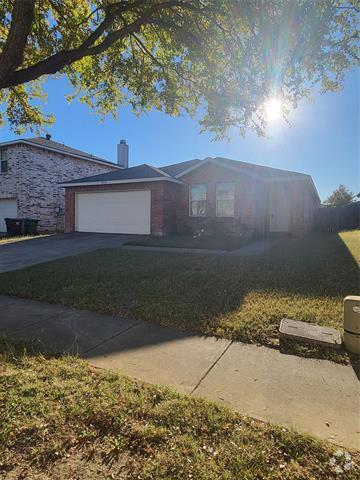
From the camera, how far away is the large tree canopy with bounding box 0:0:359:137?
5.52 metres

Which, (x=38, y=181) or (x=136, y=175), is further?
(x=38, y=181)

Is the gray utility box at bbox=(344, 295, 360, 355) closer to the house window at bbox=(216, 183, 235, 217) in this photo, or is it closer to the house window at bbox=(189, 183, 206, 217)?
the house window at bbox=(216, 183, 235, 217)

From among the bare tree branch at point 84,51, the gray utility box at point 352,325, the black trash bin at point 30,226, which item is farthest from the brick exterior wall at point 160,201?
the gray utility box at point 352,325

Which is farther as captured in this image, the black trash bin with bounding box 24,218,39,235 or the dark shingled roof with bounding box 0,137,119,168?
the dark shingled roof with bounding box 0,137,119,168

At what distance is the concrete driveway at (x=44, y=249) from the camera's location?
9.89m

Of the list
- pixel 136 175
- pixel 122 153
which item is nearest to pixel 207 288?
pixel 136 175

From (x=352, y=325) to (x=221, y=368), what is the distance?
1.61m

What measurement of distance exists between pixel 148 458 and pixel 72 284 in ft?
17.0

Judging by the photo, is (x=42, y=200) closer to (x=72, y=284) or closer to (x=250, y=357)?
(x=72, y=284)

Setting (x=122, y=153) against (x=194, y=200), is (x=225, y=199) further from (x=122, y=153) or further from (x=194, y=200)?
(x=122, y=153)

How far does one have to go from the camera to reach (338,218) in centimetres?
2441

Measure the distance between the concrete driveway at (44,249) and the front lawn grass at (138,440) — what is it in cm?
698

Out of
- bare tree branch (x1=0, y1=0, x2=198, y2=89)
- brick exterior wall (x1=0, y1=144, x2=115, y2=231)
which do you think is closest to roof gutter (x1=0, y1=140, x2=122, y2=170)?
brick exterior wall (x1=0, y1=144, x2=115, y2=231)

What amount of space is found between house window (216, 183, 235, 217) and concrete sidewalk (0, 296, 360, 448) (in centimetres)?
1159
